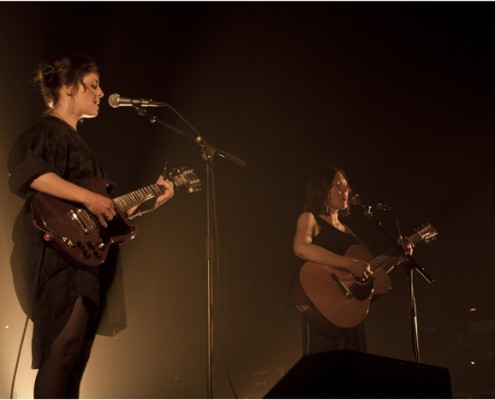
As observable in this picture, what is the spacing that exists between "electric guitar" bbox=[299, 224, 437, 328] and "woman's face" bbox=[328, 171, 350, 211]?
290mm

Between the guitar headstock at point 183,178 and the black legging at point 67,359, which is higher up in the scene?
the guitar headstock at point 183,178

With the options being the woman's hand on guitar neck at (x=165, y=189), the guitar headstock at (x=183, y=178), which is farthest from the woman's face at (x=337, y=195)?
the woman's hand on guitar neck at (x=165, y=189)

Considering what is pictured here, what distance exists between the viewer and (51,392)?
6.88 feet

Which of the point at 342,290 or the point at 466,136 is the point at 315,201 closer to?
the point at 342,290

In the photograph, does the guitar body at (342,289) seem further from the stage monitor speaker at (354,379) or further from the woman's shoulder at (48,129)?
the woman's shoulder at (48,129)

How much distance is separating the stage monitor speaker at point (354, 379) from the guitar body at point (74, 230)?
3.01ft

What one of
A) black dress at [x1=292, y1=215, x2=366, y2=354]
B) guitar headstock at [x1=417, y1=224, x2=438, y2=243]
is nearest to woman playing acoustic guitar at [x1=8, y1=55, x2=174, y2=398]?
black dress at [x1=292, y1=215, x2=366, y2=354]

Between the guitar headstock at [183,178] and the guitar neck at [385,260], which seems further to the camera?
the guitar neck at [385,260]

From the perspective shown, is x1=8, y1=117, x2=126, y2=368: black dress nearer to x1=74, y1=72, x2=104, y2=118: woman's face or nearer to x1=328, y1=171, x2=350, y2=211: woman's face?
x1=74, y1=72, x2=104, y2=118: woman's face

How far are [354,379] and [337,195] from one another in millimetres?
2027

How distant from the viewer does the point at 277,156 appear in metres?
5.89

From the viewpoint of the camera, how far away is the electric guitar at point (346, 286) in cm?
361

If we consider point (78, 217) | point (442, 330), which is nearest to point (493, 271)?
point (442, 330)

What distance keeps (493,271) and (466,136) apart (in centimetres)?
136
